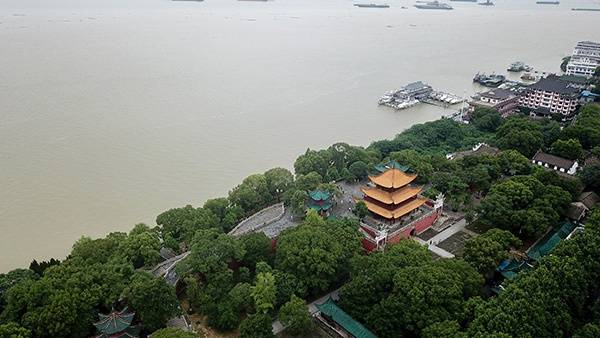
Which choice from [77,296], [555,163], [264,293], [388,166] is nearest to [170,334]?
[264,293]

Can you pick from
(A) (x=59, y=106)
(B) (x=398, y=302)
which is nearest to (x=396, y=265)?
(B) (x=398, y=302)

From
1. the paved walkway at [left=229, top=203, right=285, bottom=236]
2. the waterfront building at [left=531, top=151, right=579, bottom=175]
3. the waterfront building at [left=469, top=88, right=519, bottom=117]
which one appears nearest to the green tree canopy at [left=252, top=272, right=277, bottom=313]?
the paved walkway at [left=229, top=203, right=285, bottom=236]

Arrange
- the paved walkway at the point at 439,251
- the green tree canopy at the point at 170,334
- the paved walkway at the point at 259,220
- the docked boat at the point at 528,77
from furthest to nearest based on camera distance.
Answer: the docked boat at the point at 528,77, the paved walkway at the point at 259,220, the paved walkway at the point at 439,251, the green tree canopy at the point at 170,334

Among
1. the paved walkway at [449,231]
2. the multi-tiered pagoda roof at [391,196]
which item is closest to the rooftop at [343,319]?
the multi-tiered pagoda roof at [391,196]

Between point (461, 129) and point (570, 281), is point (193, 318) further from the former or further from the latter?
point (461, 129)

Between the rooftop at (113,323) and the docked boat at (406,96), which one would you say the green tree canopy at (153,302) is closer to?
the rooftop at (113,323)

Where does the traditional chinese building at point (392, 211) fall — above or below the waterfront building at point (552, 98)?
above

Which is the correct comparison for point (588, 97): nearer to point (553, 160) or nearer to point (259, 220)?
point (553, 160)
